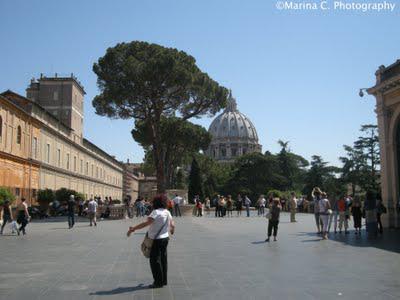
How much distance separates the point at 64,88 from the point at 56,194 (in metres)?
21.3

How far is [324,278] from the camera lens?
7.67 m

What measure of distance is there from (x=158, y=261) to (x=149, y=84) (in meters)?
28.2

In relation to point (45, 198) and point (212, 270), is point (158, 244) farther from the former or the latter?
point (45, 198)

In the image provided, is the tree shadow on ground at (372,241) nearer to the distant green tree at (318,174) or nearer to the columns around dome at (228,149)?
the distant green tree at (318,174)

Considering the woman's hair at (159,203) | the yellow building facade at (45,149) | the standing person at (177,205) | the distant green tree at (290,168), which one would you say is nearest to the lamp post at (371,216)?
the woman's hair at (159,203)

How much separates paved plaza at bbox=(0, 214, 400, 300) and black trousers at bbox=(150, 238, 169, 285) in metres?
0.18

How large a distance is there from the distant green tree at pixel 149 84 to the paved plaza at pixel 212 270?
21.5 m

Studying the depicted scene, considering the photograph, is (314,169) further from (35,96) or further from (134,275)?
(134,275)

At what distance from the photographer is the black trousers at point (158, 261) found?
6984 mm

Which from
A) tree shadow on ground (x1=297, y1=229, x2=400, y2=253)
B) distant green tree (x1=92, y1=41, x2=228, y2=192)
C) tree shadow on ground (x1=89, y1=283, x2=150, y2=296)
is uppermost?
distant green tree (x1=92, y1=41, x2=228, y2=192)

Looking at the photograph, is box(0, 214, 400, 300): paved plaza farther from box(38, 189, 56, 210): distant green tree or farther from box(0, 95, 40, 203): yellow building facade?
box(38, 189, 56, 210): distant green tree

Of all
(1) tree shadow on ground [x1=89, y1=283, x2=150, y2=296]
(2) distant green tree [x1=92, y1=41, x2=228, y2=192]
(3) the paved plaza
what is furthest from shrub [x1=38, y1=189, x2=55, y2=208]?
(1) tree shadow on ground [x1=89, y1=283, x2=150, y2=296]

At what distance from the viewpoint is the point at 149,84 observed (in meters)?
34.2

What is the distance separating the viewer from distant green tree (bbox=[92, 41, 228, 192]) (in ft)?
110
